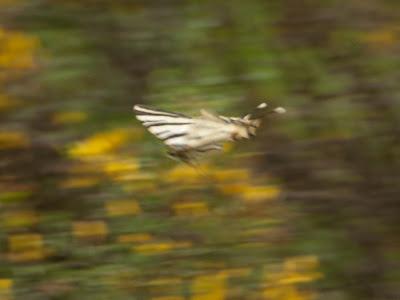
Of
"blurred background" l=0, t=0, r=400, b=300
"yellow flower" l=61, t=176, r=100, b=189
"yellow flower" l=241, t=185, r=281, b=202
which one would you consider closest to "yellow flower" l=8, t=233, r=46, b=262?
"blurred background" l=0, t=0, r=400, b=300

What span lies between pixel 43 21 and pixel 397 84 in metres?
0.97

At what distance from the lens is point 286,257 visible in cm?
320

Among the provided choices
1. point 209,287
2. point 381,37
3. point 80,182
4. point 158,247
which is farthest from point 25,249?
point 381,37

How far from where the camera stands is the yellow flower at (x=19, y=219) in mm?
3176

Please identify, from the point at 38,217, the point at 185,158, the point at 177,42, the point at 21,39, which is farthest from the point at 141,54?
the point at 185,158

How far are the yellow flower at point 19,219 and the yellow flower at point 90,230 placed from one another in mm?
113

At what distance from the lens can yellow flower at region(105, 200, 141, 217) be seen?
314 cm

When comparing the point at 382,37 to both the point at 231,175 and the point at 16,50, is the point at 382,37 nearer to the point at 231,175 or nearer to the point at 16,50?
the point at 231,175

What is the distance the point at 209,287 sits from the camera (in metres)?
3.07

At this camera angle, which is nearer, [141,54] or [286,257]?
[286,257]

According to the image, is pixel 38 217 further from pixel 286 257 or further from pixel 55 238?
pixel 286 257

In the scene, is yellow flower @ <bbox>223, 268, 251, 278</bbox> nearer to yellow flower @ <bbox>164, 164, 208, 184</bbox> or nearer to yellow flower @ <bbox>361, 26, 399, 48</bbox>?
yellow flower @ <bbox>164, 164, 208, 184</bbox>

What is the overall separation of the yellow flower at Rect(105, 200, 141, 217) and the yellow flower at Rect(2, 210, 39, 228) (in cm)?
19

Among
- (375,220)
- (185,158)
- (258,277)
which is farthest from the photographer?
(375,220)
